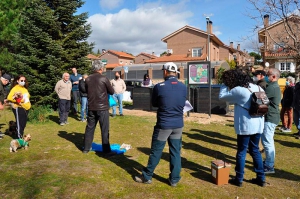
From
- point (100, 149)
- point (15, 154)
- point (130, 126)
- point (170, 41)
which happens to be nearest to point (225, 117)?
point (130, 126)

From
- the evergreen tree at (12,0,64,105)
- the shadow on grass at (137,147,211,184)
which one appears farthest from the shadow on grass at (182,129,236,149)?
the evergreen tree at (12,0,64,105)

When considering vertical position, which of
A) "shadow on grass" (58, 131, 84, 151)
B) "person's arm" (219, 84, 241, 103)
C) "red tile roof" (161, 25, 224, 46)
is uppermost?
"red tile roof" (161, 25, 224, 46)

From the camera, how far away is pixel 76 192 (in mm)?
3639

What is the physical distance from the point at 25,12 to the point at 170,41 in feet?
117

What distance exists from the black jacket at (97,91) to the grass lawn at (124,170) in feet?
3.60

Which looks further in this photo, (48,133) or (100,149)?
(48,133)

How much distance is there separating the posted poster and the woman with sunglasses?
6.51m

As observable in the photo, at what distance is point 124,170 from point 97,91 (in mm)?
1773

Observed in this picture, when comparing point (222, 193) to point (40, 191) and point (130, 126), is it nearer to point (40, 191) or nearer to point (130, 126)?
point (40, 191)

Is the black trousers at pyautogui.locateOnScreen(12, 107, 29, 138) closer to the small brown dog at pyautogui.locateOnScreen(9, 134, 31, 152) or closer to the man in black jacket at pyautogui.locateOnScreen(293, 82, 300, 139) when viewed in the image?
the small brown dog at pyautogui.locateOnScreen(9, 134, 31, 152)

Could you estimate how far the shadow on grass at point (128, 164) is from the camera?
436cm

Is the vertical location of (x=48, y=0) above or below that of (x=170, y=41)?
below

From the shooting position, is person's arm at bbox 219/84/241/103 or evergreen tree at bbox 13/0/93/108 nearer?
person's arm at bbox 219/84/241/103

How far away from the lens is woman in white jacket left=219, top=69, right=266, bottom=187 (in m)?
3.66
